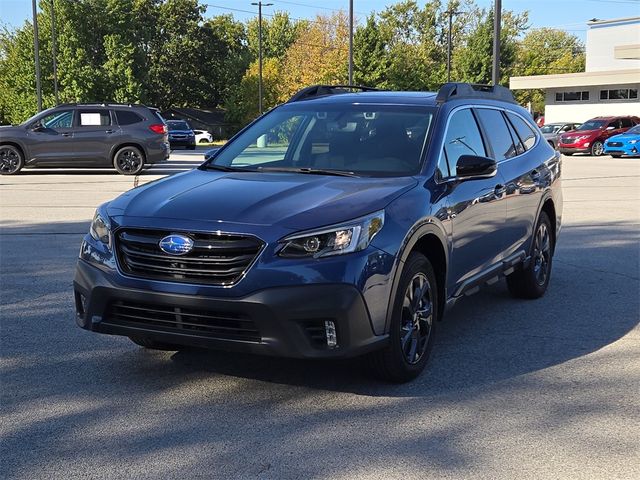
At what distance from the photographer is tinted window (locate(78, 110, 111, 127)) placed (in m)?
20.8

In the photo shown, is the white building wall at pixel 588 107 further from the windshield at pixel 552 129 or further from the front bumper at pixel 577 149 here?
the front bumper at pixel 577 149

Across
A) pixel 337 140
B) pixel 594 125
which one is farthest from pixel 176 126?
pixel 337 140

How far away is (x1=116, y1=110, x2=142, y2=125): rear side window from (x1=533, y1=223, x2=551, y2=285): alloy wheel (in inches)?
617

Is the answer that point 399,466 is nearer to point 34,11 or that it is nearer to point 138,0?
point 34,11

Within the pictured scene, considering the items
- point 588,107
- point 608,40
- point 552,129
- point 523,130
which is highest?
point 608,40

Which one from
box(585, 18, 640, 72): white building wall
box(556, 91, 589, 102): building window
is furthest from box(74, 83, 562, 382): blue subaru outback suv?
box(585, 18, 640, 72): white building wall

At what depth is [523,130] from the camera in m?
7.19

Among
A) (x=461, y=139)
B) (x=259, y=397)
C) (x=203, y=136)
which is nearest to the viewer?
(x=259, y=397)

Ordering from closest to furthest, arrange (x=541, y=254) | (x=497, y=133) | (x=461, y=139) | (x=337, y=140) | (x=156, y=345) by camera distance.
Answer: (x=156, y=345)
(x=337, y=140)
(x=461, y=139)
(x=497, y=133)
(x=541, y=254)

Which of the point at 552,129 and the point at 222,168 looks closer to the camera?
the point at 222,168

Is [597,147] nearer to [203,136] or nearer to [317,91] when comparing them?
[203,136]

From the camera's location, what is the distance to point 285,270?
4.07 metres

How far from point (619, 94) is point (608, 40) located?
20.7 m

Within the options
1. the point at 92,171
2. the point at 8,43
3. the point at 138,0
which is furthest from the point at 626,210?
the point at 138,0
